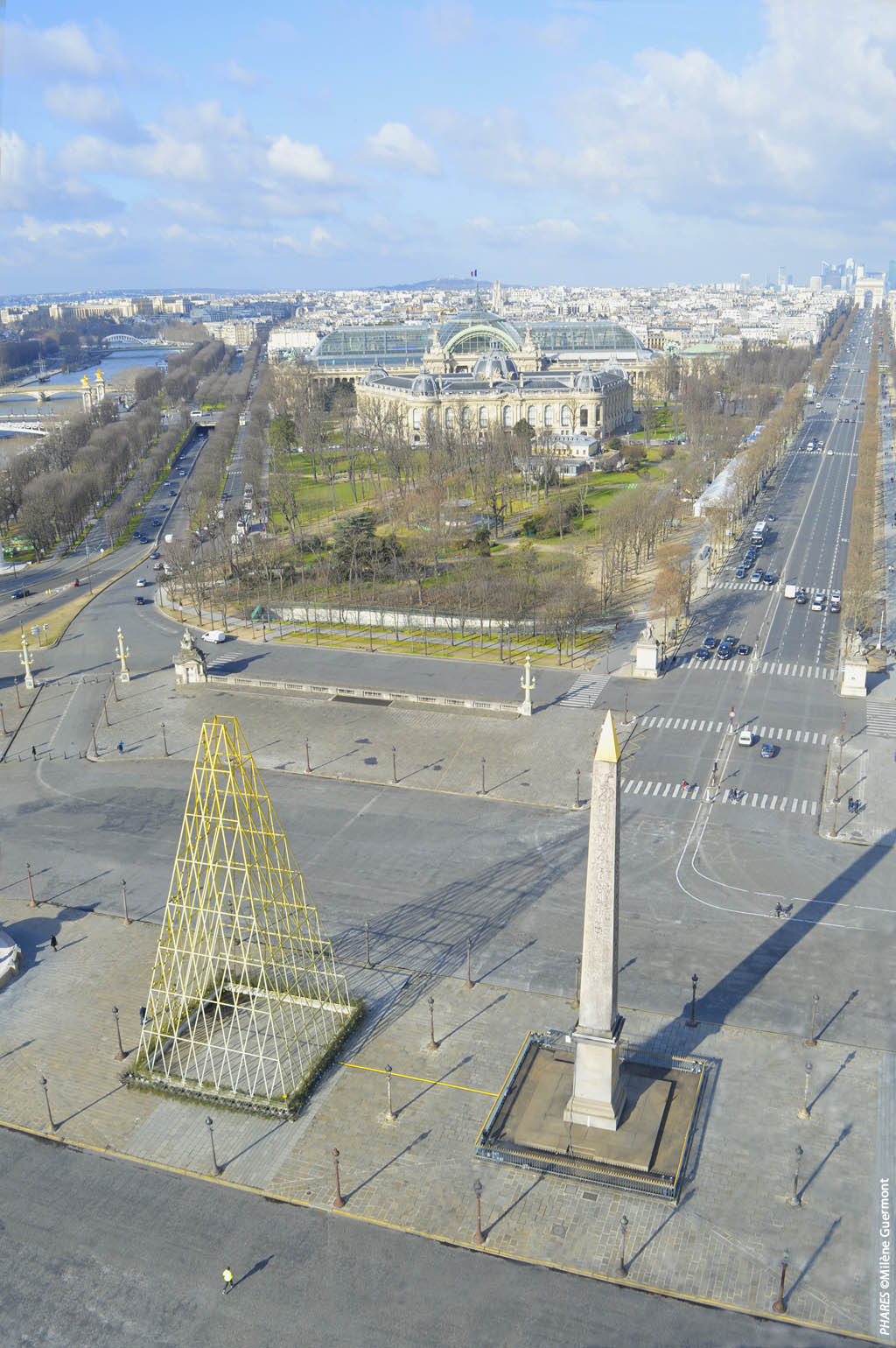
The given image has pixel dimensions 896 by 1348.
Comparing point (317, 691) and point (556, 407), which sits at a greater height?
point (556, 407)

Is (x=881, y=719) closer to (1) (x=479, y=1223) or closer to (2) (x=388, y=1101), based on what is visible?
(2) (x=388, y=1101)

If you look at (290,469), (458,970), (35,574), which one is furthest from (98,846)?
(290,469)

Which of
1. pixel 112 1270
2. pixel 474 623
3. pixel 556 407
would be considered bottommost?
pixel 112 1270

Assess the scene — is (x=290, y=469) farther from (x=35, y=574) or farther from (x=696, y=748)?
(x=696, y=748)

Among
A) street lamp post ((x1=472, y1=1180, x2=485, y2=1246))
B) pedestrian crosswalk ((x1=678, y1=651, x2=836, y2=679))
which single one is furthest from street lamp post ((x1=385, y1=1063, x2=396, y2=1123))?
pedestrian crosswalk ((x1=678, y1=651, x2=836, y2=679))

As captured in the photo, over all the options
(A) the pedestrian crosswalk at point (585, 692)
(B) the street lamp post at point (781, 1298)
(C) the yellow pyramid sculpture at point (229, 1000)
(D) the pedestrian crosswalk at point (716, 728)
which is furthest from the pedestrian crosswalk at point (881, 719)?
(B) the street lamp post at point (781, 1298)

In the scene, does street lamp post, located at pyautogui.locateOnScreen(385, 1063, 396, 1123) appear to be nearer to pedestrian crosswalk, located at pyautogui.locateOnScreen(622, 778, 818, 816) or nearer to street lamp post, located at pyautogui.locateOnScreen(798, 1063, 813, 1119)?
street lamp post, located at pyautogui.locateOnScreen(798, 1063, 813, 1119)
